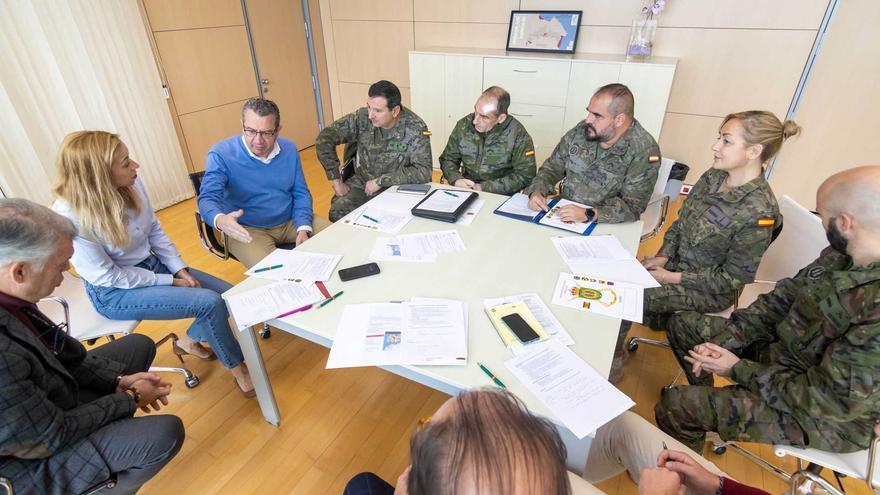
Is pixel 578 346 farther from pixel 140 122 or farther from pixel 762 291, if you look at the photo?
pixel 140 122

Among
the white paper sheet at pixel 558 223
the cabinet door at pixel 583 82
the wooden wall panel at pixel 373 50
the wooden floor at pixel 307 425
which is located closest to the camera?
the wooden floor at pixel 307 425

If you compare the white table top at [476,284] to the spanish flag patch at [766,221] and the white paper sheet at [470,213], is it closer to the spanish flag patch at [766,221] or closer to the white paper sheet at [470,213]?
the white paper sheet at [470,213]

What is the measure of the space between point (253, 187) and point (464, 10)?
3011 mm

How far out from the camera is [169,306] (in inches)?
71.6

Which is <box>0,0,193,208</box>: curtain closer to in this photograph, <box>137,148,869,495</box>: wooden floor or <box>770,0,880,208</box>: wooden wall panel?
<box>137,148,869,495</box>: wooden floor

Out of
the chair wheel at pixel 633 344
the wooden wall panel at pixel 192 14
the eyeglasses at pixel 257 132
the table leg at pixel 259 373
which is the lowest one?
the chair wheel at pixel 633 344

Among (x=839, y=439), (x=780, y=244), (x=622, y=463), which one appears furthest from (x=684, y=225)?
(x=622, y=463)

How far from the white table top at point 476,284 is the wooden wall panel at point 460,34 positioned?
9.03 ft

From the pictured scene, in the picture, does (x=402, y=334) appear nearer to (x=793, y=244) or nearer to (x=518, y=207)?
(x=518, y=207)

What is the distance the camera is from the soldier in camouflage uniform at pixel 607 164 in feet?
7.07

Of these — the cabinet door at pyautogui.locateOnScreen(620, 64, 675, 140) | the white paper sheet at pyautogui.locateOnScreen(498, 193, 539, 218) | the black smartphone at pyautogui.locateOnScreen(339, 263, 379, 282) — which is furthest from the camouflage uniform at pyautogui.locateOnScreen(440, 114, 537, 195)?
the cabinet door at pyautogui.locateOnScreen(620, 64, 675, 140)

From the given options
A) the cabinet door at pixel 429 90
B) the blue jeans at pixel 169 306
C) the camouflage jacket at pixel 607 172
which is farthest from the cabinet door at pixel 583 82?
the blue jeans at pixel 169 306

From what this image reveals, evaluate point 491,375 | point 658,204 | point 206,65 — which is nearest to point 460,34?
point 206,65

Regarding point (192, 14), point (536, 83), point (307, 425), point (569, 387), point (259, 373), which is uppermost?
point (192, 14)
